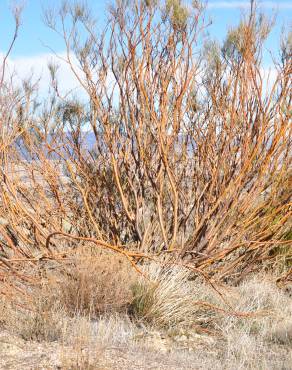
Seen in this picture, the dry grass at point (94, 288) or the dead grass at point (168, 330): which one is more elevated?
the dry grass at point (94, 288)

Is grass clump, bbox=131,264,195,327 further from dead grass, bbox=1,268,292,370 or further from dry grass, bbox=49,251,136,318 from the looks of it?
dry grass, bbox=49,251,136,318

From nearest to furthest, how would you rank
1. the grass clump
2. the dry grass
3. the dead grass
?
the dead grass < the dry grass < the grass clump

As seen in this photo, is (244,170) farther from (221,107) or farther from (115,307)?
(115,307)

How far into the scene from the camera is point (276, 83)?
744cm

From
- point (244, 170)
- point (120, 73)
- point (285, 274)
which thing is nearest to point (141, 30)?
point (120, 73)

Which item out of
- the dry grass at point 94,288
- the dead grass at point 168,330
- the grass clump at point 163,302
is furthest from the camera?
the grass clump at point 163,302

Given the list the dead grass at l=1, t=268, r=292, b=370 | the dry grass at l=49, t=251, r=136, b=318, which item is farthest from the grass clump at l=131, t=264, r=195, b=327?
the dry grass at l=49, t=251, r=136, b=318

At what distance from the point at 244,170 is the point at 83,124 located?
2471 mm

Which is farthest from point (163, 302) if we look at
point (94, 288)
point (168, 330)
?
point (94, 288)

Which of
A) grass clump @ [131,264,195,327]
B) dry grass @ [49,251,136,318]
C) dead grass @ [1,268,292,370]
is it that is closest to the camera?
dead grass @ [1,268,292,370]

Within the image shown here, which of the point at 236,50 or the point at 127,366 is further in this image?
the point at 236,50

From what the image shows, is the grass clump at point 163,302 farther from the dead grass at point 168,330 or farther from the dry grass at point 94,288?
the dry grass at point 94,288

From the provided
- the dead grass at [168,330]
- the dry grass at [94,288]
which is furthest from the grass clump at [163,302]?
the dry grass at [94,288]

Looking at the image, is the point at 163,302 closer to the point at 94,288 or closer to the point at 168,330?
the point at 168,330
